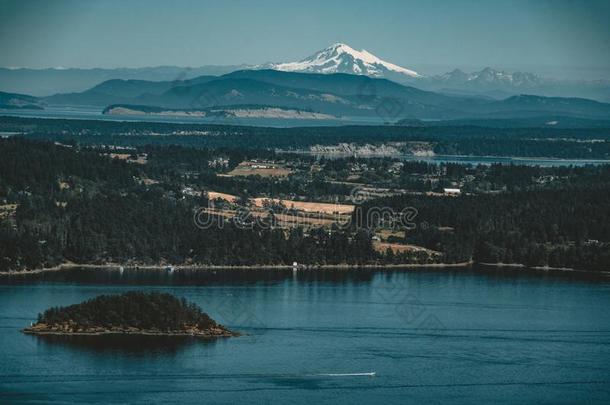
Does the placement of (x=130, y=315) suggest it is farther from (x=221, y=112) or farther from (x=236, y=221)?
(x=221, y=112)

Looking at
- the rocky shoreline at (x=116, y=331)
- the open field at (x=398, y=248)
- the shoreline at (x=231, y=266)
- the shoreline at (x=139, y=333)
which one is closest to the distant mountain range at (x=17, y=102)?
the open field at (x=398, y=248)

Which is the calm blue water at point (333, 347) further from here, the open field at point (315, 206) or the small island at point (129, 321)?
the open field at point (315, 206)

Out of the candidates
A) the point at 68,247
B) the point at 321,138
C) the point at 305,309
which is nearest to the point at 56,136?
the point at 321,138

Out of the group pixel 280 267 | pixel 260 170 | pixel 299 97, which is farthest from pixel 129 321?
pixel 299 97

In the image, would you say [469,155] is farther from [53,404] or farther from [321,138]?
[53,404]

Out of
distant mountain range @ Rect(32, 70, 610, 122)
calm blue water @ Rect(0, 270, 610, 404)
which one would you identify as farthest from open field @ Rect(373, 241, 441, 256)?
distant mountain range @ Rect(32, 70, 610, 122)

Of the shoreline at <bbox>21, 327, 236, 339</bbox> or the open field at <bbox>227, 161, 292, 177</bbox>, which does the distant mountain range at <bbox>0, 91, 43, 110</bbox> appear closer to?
the open field at <bbox>227, 161, 292, 177</bbox>
